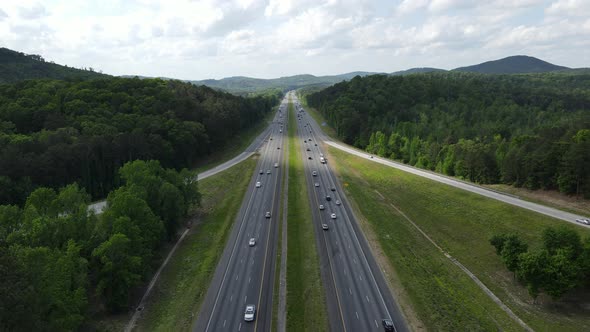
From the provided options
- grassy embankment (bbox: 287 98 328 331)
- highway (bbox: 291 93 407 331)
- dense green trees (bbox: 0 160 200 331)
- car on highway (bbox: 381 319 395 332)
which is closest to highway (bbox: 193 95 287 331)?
grassy embankment (bbox: 287 98 328 331)

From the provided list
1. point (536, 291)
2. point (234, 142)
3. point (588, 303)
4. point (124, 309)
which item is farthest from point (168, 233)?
point (234, 142)

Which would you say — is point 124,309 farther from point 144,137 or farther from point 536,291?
point 144,137

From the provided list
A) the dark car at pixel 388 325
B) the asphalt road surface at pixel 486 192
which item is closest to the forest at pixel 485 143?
the asphalt road surface at pixel 486 192

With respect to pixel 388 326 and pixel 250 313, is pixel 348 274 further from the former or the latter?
pixel 250 313

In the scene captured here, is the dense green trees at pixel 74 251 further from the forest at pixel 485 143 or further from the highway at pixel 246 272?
the forest at pixel 485 143

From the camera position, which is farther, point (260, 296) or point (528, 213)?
point (528, 213)

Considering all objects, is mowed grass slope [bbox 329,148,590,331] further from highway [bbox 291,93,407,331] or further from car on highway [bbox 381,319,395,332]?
car on highway [bbox 381,319,395,332]
